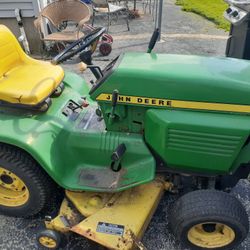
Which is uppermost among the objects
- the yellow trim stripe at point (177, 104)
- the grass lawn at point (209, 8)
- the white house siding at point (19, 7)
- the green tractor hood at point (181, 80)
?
the green tractor hood at point (181, 80)

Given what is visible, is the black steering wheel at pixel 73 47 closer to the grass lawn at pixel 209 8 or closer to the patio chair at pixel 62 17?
the patio chair at pixel 62 17

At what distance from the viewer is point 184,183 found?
212cm

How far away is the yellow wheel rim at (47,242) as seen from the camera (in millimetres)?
1912

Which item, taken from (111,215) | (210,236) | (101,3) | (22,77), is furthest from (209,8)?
(111,215)

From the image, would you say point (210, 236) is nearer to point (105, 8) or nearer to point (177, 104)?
point (177, 104)

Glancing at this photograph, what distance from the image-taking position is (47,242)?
1934 millimetres

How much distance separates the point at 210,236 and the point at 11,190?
1.30m

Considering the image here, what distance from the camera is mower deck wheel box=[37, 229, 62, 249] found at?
74.7 inches

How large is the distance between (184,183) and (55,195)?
2.87 feet

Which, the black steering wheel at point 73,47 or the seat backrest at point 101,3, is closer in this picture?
the black steering wheel at point 73,47

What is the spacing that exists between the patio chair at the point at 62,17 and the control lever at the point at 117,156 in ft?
10.4

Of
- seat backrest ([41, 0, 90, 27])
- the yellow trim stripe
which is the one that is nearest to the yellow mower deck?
the yellow trim stripe

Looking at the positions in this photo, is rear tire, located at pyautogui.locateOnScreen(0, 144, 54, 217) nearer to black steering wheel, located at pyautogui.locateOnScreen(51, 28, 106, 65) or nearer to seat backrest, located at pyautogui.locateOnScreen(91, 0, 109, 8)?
black steering wheel, located at pyautogui.locateOnScreen(51, 28, 106, 65)

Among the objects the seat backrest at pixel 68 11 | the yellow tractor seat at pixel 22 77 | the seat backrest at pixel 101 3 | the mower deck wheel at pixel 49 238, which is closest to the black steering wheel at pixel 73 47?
the yellow tractor seat at pixel 22 77
